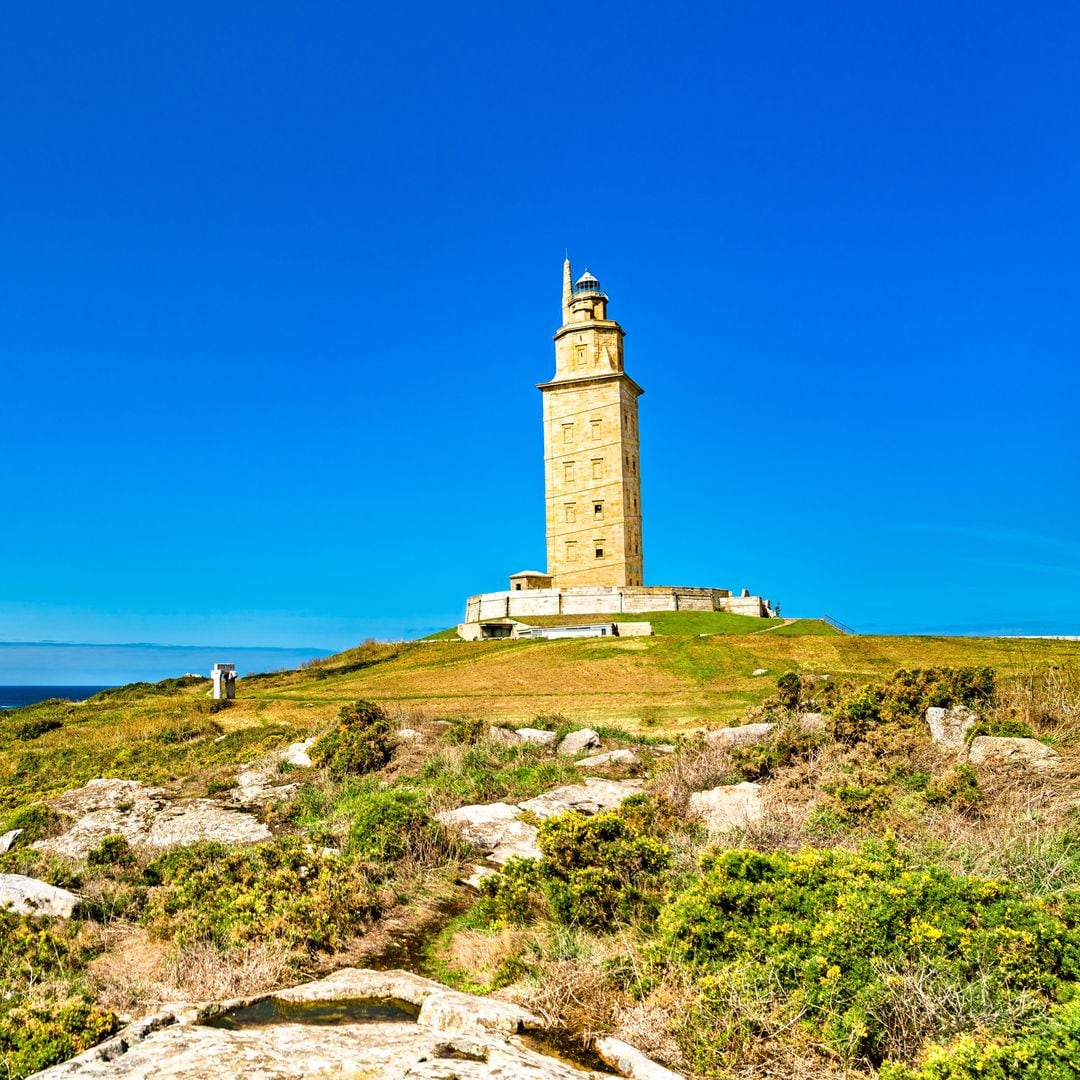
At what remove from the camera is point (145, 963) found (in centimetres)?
687

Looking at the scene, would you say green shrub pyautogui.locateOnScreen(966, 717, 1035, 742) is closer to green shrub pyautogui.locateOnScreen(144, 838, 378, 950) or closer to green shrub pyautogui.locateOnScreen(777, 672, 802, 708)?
green shrub pyautogui.locateOnScreen(777, 672, 802, 708)

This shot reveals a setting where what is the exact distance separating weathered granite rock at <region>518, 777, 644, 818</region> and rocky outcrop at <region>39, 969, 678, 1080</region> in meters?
5.94

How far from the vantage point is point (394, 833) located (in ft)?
32.3

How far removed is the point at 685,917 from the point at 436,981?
217 cm

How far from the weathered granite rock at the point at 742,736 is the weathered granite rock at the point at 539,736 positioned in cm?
359

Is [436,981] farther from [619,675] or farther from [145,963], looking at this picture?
[619,675]

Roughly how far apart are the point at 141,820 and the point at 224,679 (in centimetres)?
2038

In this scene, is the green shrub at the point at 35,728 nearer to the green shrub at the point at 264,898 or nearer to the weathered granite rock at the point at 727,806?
the green shrub at the point at 264,898

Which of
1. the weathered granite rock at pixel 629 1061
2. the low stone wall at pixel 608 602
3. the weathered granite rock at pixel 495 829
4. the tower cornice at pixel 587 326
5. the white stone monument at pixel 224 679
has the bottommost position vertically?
the weathered granite rock at pixel 629 1061

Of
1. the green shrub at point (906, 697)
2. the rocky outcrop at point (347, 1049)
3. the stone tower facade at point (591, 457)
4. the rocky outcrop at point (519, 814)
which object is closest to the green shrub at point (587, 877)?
the rocky outcrop at point (519, 814)

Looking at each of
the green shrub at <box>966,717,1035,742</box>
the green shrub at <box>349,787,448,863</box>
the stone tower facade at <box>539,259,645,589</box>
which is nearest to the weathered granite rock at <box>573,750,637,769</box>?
the green shrub at <box>349,787,448,863</box>

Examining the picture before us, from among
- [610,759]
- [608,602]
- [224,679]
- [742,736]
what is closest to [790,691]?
[742,736]

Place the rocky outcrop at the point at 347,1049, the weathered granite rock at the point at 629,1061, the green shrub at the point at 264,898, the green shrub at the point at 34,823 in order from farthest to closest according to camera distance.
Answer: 1. the green shrub at the point at 34,823
2. the green shrub at the point at 264,898
3. the weathered granite rock at the point at 629,1061
4. the rocky outcrop at the point at 347,1049

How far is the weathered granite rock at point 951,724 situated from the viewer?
11.2 metres
